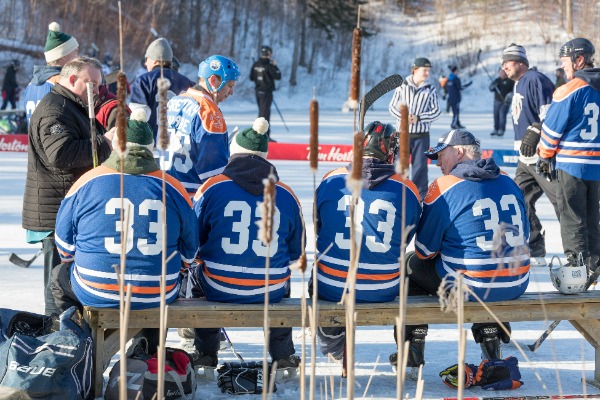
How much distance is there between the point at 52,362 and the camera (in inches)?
169

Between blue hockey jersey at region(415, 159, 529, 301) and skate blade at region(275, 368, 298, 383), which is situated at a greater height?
blue hockey jersey at region(415, 159, 529, 301)

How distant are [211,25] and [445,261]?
3691 centimetres

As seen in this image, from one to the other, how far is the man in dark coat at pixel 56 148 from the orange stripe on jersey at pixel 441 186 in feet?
6.05

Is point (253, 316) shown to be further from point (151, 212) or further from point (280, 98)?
point (280, 98)

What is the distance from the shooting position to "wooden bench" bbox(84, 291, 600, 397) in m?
4.70

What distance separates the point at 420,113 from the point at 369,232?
18.8 feet

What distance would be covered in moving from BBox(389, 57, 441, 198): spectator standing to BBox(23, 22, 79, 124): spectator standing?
4338 millimetres

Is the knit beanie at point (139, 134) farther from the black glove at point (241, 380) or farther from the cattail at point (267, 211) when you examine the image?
the cattail at point (267, 211)

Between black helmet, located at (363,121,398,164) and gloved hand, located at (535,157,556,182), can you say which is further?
gloved hand, located at (535,157,556,182)

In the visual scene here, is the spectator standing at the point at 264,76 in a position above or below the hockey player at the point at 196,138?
above

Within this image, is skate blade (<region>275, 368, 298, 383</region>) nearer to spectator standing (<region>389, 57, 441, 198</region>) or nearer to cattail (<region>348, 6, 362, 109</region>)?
cattail (<region>348, 6, 362, 109</region>)

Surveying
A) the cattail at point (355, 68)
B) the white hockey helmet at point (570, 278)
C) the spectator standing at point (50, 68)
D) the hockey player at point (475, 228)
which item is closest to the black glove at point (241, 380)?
the hockey player at point (475, 228)

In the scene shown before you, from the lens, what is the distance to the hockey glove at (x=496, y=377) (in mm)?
5078

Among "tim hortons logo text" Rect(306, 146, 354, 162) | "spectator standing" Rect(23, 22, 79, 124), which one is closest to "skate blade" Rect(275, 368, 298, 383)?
"spectator standing" Rect(23, 22, 79, 124)
